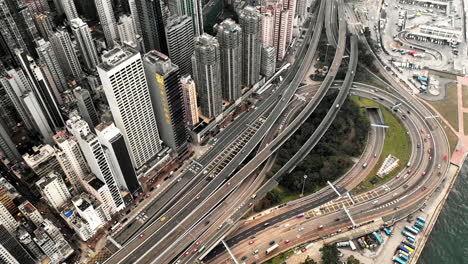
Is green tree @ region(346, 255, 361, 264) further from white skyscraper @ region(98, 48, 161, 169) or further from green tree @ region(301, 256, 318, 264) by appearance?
white skyscraper @ region(98, 48, 161, 169)

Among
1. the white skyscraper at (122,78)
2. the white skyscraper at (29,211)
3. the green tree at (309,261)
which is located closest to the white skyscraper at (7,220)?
the white skyscraper at (29,211)

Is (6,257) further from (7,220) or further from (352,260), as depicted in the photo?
(352,260)

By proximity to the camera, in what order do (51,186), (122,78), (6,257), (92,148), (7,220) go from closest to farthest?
(6,257)
(92,148)
(122,78)
(7,220)
(51,186)

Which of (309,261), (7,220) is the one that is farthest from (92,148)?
(309,261)

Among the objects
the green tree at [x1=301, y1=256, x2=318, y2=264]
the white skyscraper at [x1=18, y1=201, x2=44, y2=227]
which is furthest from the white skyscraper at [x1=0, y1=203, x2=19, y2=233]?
the green tree at [x1=301, y1=256, x2=318, y2=264]

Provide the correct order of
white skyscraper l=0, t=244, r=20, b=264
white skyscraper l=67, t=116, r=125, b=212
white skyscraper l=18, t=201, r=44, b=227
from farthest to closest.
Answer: white skyscraper l=18, t=201, r=44, b=227 < white skyscraper l=67, t=116, r=125, b=212 < white skyscraper l=0, t=244, r=20, b=264

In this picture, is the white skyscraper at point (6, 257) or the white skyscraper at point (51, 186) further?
the white skyscraper at point (51, 186)

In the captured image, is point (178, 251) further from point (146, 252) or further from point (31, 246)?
point (31, 246)

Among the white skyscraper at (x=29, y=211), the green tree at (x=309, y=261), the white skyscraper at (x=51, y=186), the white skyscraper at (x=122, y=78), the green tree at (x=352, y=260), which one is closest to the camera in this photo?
the white skyscraper at (x=122, y=78)

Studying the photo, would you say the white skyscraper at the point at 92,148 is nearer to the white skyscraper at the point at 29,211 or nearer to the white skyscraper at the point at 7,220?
the white skyscraper at the point at 29,211
